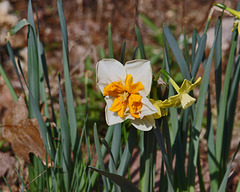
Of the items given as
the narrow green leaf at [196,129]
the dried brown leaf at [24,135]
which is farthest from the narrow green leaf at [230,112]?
the dried brown leaf at [24,135]

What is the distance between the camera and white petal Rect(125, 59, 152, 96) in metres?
0.73

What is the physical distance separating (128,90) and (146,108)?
65 millimetres

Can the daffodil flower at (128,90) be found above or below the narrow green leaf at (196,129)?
above

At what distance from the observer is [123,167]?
3.08 ft

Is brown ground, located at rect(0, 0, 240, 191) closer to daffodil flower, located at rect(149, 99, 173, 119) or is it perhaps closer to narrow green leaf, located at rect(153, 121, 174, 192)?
narrow green leaf, located at rect(153, 121, 174, 192)

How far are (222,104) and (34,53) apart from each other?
67cm

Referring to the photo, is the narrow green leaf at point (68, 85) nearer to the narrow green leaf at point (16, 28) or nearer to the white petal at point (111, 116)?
the narrow green leaf at point (16, 28)

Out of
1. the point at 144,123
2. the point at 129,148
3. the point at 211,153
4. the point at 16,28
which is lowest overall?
the point at 211,153

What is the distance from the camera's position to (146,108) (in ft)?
2.35

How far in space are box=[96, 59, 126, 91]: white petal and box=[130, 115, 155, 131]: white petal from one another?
0.11m

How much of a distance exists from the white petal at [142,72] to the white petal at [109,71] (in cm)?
2

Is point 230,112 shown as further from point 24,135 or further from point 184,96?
point 24,135

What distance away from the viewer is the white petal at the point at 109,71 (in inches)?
30.2

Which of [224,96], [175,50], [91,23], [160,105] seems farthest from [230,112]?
[91,23]
